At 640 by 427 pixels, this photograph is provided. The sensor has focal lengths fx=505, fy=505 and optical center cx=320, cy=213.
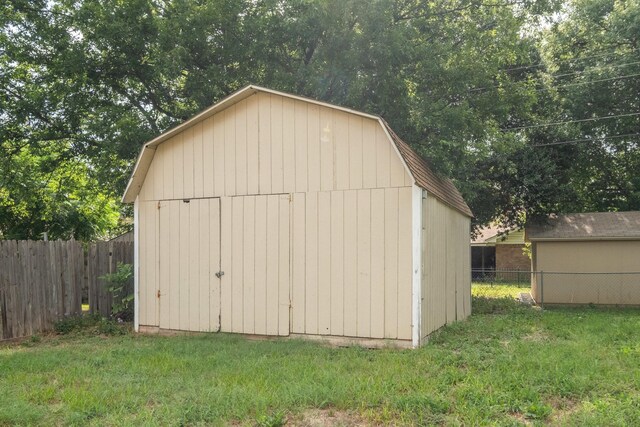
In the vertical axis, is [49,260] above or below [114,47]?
below

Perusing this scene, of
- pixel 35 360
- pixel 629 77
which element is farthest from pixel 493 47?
pixel 35 360

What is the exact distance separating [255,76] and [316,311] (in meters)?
8.11

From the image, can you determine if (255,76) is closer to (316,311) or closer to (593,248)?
(316,311)

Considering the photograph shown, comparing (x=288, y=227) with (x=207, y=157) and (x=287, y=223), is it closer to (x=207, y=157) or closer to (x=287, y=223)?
(x=287, y=223)

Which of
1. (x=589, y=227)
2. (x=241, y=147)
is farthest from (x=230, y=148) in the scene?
(x=589, y=227)

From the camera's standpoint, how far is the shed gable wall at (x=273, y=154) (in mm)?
7320

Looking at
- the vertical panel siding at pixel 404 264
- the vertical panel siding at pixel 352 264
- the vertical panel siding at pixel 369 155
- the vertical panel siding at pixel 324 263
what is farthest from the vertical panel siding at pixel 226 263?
the vertical panel siding at pixel 404 264

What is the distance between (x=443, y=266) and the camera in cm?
860

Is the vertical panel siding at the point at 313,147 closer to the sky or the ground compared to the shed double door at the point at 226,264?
closer to the sky

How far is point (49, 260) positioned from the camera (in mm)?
8750

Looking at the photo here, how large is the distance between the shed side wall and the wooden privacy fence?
242 inches

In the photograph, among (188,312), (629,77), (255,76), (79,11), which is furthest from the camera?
(629,77)

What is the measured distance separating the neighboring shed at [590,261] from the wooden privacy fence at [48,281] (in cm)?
1159

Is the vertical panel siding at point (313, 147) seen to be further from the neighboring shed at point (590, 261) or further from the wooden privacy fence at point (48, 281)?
the neighboring shed at point (590, 261)
